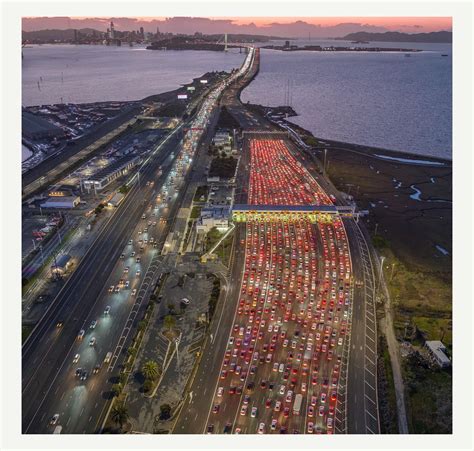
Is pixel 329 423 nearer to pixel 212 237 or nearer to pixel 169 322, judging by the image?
pixel 169 322

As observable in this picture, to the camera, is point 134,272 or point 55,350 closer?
point 55,350

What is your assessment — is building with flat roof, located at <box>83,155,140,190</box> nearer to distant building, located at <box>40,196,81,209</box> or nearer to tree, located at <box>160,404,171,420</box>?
distant building, located at <box>40,196,81,209</box>

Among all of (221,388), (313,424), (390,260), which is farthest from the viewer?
(390,260)

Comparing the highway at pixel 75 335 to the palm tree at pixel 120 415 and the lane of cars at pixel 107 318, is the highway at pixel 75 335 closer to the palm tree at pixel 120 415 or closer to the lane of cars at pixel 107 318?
the lane of cars at pixel 107 318

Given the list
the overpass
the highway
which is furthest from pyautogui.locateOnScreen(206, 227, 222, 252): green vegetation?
the highway

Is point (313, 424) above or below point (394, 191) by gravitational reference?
below

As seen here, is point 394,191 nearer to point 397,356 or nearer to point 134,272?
point 397,356

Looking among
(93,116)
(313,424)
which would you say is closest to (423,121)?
(93,116)
